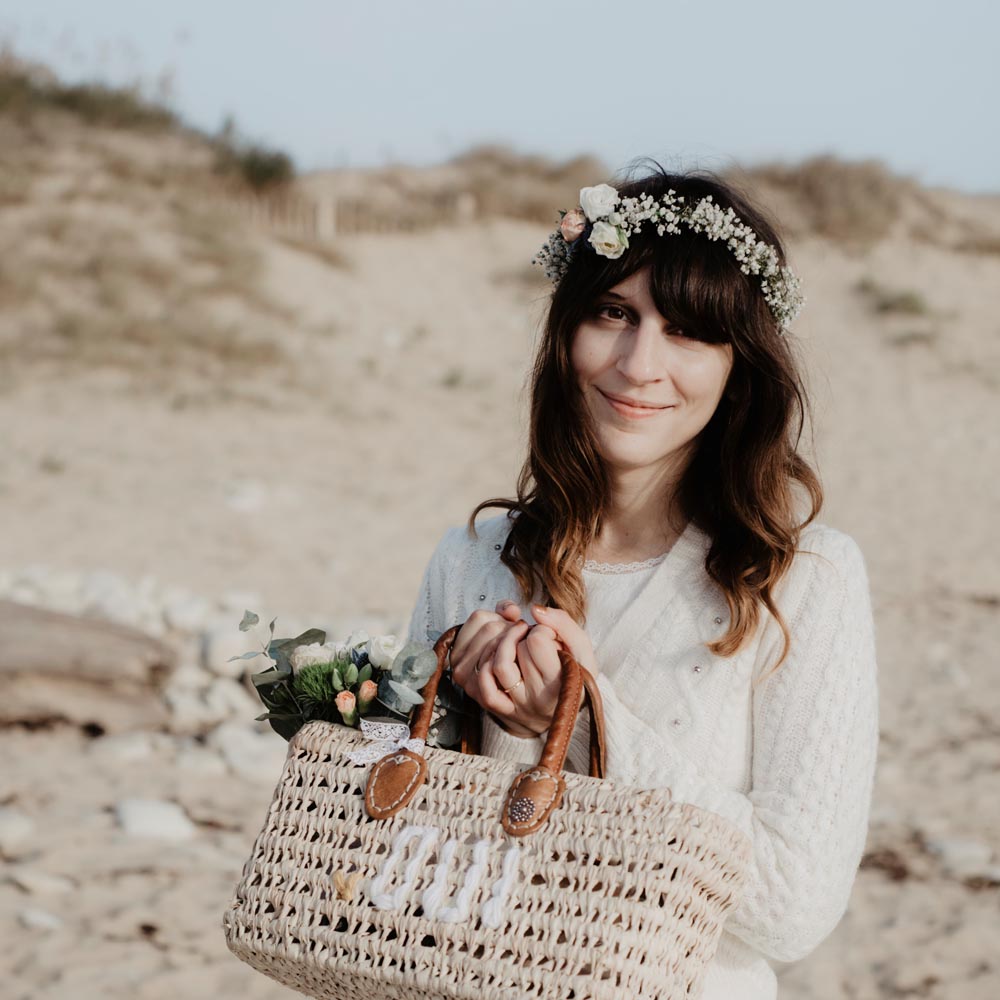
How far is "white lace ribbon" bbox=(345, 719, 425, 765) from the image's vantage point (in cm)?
169

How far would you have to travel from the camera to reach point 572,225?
207 cm

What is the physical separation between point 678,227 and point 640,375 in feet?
0.95

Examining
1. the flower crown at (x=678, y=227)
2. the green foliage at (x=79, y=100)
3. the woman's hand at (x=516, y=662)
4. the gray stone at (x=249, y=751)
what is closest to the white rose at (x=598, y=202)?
the flower crown at (x=678, y=227)

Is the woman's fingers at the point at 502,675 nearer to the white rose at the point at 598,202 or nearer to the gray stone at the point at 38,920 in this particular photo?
the white rose at the point at 598,202

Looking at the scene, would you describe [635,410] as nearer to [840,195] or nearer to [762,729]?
[762,729]

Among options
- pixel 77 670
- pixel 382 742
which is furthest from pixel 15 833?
pixel 382 742

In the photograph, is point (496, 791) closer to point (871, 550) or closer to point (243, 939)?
point (243, 939)

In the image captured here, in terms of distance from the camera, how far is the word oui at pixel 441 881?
152 cm

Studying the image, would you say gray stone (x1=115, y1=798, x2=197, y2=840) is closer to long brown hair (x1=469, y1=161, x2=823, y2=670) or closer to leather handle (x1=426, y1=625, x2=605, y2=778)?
long brown hair (x1=469, y1=161, x2=823, y2=670)

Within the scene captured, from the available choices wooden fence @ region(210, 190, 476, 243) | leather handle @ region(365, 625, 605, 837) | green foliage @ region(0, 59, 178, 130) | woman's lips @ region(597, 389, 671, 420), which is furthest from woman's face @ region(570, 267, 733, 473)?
green foliage @ region(0, 59, 178, 130)

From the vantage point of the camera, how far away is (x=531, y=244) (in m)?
20.1

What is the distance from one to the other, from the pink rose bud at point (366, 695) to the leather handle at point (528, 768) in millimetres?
87

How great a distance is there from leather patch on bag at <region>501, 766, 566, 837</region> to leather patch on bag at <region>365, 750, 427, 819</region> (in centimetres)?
16

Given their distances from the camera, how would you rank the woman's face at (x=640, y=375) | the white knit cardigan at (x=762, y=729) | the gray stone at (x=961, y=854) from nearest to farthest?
the white knit cardigan at (x=762, y=729), the woman's face at (x=640, y=375), the gray stone at (x=961, y=854)
